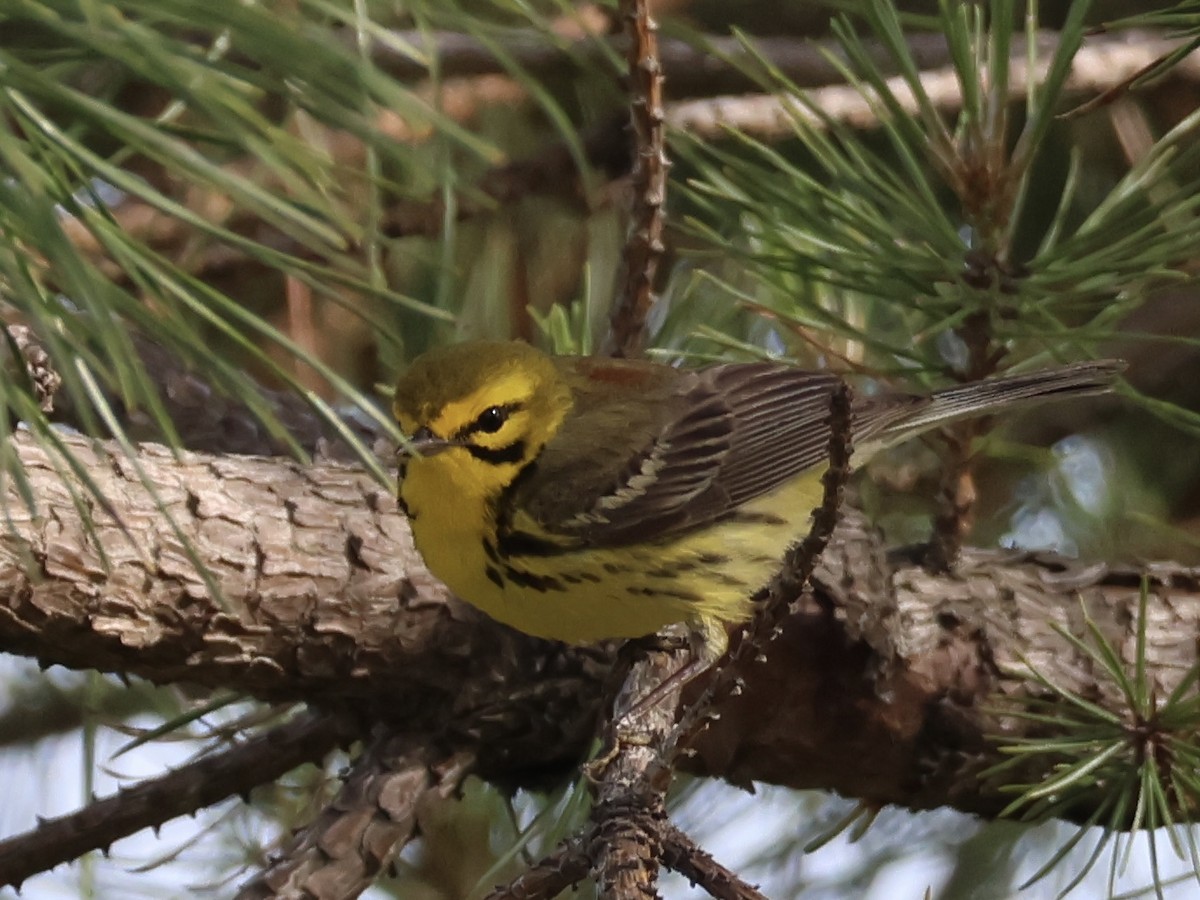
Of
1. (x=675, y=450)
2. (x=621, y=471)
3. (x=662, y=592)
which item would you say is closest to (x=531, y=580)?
(x=662, y=592)

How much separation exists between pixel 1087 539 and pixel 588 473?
83 cm

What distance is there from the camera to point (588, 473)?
1865 mm

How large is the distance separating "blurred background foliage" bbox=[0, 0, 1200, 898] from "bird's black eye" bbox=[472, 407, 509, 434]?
0.14 meters

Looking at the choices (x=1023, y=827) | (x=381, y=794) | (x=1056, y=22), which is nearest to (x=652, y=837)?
(x=381, y=794)

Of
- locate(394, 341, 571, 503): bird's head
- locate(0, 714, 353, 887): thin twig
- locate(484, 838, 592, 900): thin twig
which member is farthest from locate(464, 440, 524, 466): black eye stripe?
locate(484, 838, 592, 900): thin twig

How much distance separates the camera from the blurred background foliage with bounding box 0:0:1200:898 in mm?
821

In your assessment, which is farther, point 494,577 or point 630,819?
point 494,577

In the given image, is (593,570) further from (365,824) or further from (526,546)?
(365,824)

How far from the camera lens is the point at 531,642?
168 centimetres

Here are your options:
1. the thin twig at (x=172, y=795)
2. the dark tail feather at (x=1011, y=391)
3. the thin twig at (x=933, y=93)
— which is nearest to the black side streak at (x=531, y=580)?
the thin twig at (x=172, y=795)

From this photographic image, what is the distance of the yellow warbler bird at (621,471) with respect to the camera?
163cm

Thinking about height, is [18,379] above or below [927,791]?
below

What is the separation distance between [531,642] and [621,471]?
0.33 metres

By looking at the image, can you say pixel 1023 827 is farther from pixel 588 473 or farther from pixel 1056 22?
pixel 1056 22
